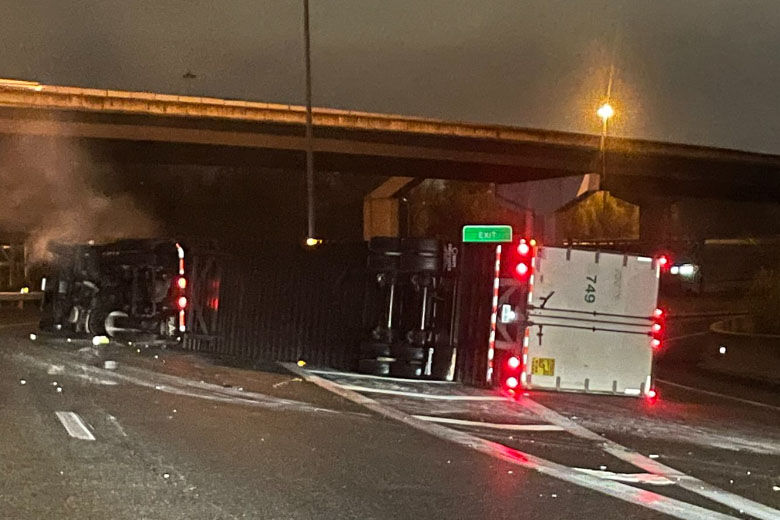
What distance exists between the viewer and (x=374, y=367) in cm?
1509

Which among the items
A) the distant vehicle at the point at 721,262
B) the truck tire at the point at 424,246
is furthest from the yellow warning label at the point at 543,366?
the distant vehicle at the point at 721,262

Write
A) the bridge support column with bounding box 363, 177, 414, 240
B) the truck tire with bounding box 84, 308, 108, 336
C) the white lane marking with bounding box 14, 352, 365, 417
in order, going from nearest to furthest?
the white lane marking with bounding box 14, 352, 365, 417, the truck tire with bounding box 84, 308, 108, 336, the bridge support column with bounding box 363, 177, 414, 240

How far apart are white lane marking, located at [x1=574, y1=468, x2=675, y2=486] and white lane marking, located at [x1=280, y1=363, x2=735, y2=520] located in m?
0.13

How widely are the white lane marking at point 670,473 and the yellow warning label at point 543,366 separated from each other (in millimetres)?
1455

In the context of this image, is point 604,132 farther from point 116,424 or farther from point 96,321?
point 116,424

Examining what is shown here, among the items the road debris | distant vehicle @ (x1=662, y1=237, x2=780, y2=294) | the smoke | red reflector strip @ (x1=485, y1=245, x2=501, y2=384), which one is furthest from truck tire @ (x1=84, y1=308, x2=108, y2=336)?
distant vehicle @ (x1=662, y1=237, x2=780, y2=294)

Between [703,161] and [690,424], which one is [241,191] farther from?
[690,424]

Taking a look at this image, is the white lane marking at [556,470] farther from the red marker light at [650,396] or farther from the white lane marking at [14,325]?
the white lane marking at [14,325]

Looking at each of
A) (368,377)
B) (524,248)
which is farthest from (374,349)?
(524,248)

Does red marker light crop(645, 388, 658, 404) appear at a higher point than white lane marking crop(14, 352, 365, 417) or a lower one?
higher

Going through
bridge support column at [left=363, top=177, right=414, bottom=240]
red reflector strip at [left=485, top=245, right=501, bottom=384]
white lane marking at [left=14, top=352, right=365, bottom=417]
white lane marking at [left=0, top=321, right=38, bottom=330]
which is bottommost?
white lane marking at [left=0, top=321, right=38, bottom=330]

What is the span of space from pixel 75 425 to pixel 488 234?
666 cm

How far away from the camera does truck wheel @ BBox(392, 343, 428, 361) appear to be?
14742mm

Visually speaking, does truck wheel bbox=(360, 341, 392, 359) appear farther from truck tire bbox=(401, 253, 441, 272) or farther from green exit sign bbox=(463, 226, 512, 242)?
green exit sign bbox=(463, 226, 512, 242)
